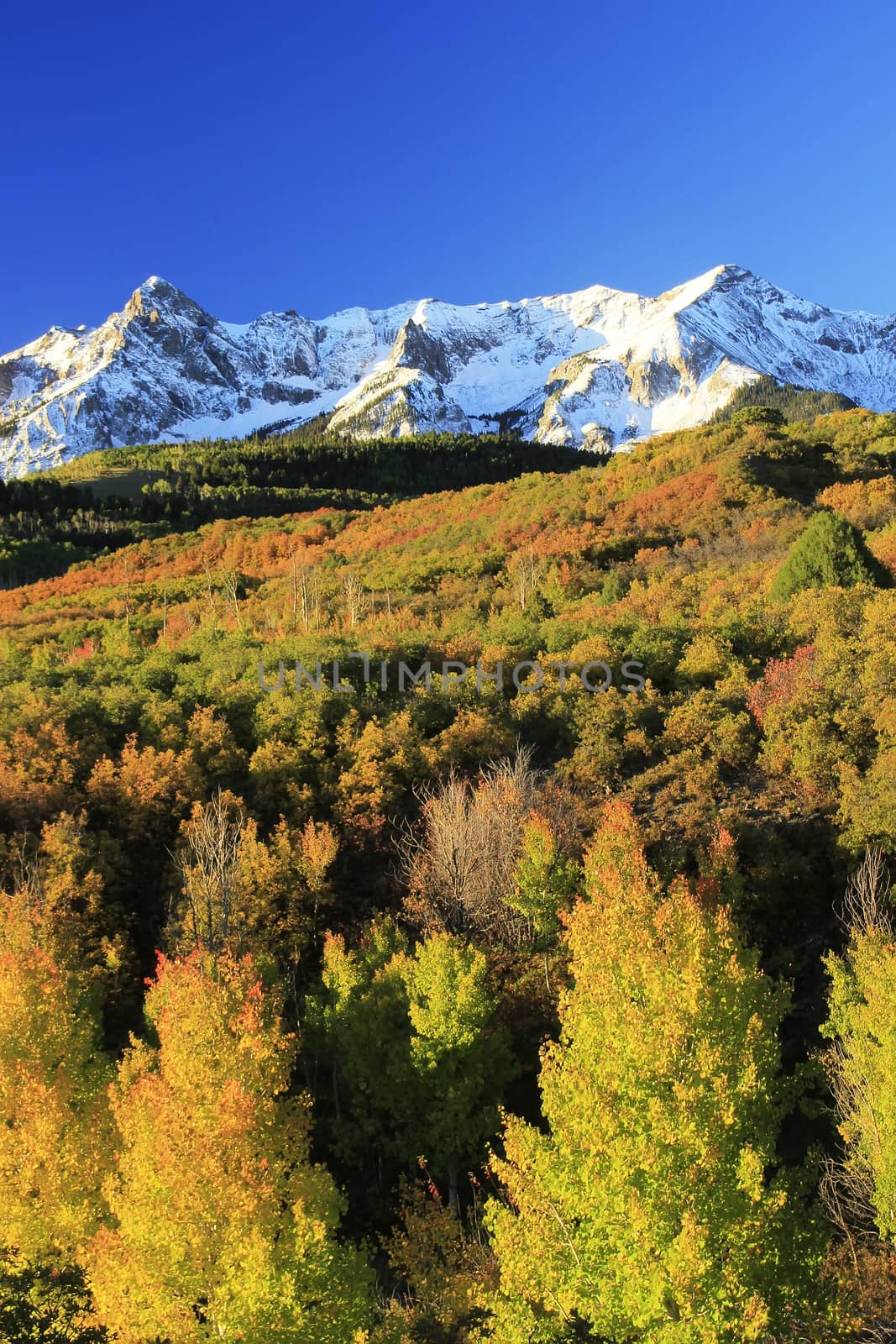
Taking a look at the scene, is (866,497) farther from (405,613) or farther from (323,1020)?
(323,1020)

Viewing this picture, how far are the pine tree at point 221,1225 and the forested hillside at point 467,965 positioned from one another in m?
0.07

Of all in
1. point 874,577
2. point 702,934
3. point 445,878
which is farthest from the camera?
point 874,577

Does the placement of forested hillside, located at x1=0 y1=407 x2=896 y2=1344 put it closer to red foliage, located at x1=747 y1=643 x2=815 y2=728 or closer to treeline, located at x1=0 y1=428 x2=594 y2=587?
red foliage, located at x1=747 y1=643 x2=815 y2=728

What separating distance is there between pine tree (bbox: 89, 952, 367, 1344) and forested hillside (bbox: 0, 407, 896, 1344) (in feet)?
0.23

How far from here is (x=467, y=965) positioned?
2211 cm

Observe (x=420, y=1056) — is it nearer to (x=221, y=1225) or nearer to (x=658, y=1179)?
(x=221, y=1225)

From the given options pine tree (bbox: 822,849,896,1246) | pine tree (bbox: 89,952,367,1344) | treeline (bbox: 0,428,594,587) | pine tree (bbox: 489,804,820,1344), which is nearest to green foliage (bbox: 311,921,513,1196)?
pine tree (bbox: 89,952,367,1344)

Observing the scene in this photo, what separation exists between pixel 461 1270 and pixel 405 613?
123 feet

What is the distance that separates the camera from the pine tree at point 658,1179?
1218 cm

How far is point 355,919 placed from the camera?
28562 millimetres

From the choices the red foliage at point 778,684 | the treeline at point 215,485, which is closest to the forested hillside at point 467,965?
the red foliage at point 778,684

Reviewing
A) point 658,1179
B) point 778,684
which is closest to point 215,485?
point 778,684

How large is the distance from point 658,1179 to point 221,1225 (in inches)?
279

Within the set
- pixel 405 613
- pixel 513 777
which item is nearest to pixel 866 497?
pixel 405 613
